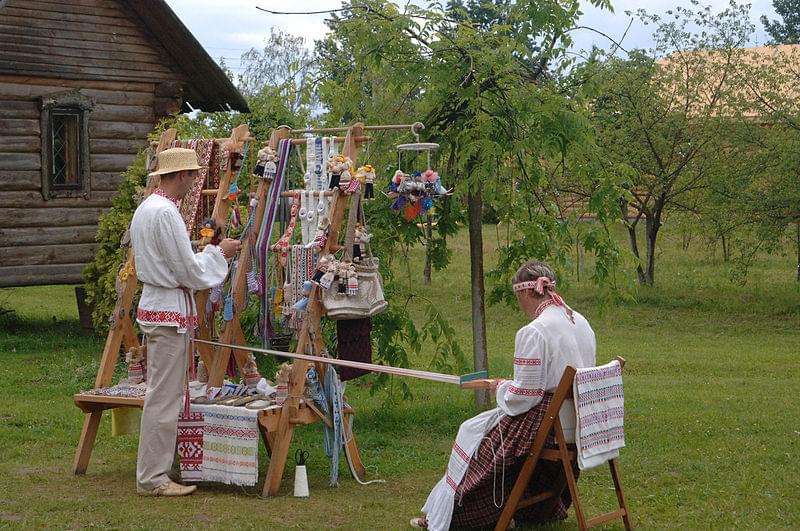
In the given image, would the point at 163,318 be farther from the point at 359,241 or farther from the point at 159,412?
the point at 359,241

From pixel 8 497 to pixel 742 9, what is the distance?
55.5ft

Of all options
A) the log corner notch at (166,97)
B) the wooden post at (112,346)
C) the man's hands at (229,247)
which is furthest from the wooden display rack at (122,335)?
the log corner notch at (166,97)

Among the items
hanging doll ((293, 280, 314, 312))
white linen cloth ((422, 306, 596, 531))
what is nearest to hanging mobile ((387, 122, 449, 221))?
hanging doll ((293, 280, 314, 312))

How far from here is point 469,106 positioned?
7879 millimetres

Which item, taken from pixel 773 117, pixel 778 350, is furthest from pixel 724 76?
pixel 778 350

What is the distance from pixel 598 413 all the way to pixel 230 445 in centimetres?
229

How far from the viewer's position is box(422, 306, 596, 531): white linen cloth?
5223mm

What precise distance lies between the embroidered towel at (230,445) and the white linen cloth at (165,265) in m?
0.58

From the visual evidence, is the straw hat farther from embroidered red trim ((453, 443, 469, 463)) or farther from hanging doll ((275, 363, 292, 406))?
embroidered red trim ((453, 443, 469, 463))

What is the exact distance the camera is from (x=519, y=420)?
534cm

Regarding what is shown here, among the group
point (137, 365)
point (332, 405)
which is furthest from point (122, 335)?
point (332, 405)

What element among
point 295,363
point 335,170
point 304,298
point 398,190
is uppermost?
point 335,170

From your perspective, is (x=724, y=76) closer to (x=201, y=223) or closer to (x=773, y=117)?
(x=773, y=117)

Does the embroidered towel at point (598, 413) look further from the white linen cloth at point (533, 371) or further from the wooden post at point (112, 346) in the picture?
the wooden post at point (112, 346)
